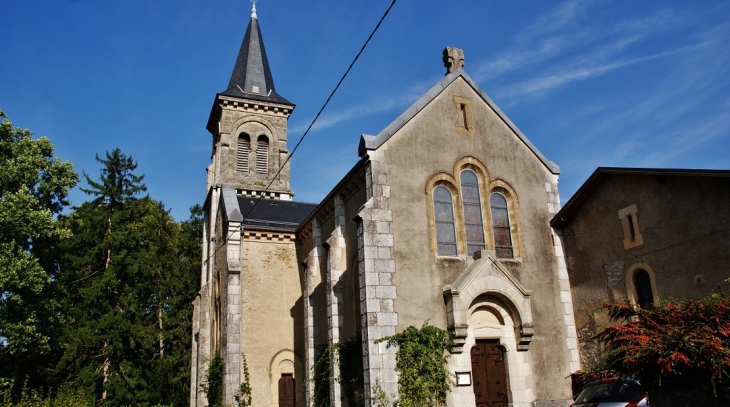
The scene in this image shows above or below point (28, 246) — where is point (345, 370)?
below

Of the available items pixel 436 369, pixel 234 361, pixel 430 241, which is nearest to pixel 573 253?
pixel 430 241

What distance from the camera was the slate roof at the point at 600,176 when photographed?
39.1 feet

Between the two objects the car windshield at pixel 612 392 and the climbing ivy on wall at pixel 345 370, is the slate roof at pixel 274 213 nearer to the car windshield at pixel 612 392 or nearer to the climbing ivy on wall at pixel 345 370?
the climbing ivy on wall at pixel 345 370

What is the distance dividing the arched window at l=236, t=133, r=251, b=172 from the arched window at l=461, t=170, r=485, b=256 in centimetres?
1773

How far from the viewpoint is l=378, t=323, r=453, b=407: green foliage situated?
44.1 feet

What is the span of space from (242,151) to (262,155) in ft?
3.72

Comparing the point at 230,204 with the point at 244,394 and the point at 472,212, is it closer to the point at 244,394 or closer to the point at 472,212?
the point at 244,394

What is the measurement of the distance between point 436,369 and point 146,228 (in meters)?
24.5

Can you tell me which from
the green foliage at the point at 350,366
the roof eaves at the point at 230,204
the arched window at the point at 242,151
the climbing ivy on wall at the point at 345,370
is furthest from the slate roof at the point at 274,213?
the green foliage at the point at 350,366

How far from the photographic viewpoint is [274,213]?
2608 centimetres

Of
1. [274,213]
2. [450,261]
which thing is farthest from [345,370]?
[274,213]

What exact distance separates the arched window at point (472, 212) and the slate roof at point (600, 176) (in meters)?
2.26

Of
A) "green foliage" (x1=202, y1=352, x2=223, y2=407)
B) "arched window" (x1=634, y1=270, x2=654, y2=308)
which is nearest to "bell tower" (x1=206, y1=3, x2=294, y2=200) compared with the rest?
"green foliage" (x1=202, y1=352, x2=223, y2=407)

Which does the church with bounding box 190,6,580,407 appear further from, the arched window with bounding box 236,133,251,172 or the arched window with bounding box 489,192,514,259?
the arched window with bounding box 236,133,251,172
